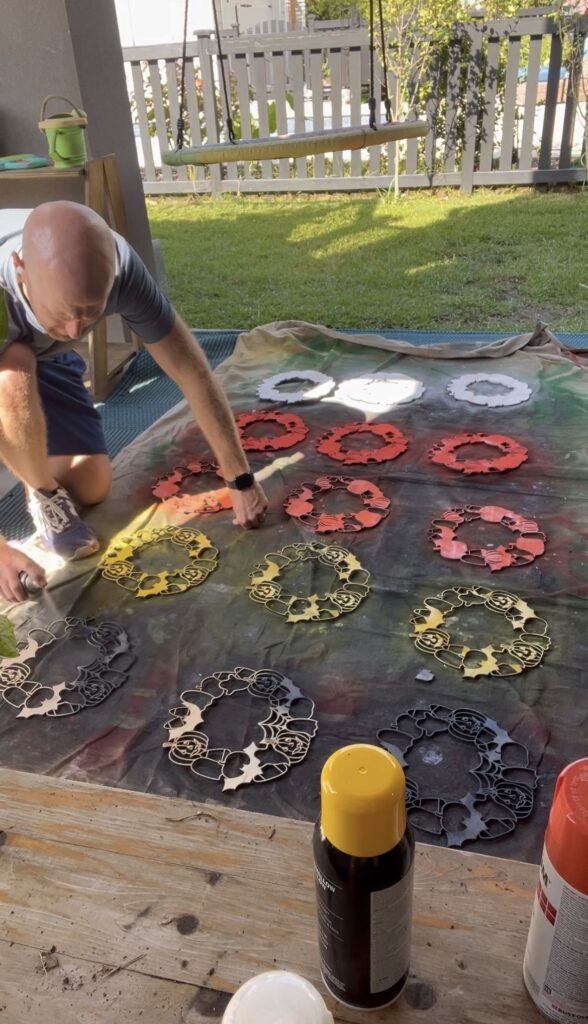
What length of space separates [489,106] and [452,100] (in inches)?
10.2

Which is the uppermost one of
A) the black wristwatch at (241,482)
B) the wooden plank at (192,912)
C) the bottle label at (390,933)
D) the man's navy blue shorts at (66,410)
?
the bottle label at (390,933)

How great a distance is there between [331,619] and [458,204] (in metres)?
4.34

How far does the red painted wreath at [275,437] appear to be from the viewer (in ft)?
8.17

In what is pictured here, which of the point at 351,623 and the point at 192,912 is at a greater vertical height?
the point at 192,912

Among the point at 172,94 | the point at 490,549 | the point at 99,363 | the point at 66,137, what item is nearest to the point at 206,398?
the point at 490,549

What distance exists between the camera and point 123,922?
0.67m

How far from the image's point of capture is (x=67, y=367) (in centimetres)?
223

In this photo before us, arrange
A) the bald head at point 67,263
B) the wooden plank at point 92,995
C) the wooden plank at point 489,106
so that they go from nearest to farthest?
the wooden plank at point 92,995, the bald head at point 67,263, the wooden plank at point 489,106

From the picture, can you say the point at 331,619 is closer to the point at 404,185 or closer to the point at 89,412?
the point at 89,412

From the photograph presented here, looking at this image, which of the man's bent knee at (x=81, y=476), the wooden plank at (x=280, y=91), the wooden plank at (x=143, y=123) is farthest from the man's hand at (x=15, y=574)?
the wooden plank at (x=143, y=123)

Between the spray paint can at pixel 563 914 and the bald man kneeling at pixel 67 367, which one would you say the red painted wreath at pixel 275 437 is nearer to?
the bald man kneeling at pixel 67 367

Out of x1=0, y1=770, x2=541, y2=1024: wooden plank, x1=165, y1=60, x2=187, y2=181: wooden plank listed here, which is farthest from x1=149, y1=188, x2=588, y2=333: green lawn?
x1=0, y1=770, x2=541, y2=1024: wooden plank

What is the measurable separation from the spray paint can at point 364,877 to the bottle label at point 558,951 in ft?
0.32

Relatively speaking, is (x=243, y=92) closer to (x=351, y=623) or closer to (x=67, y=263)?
(x=67, y=263)
